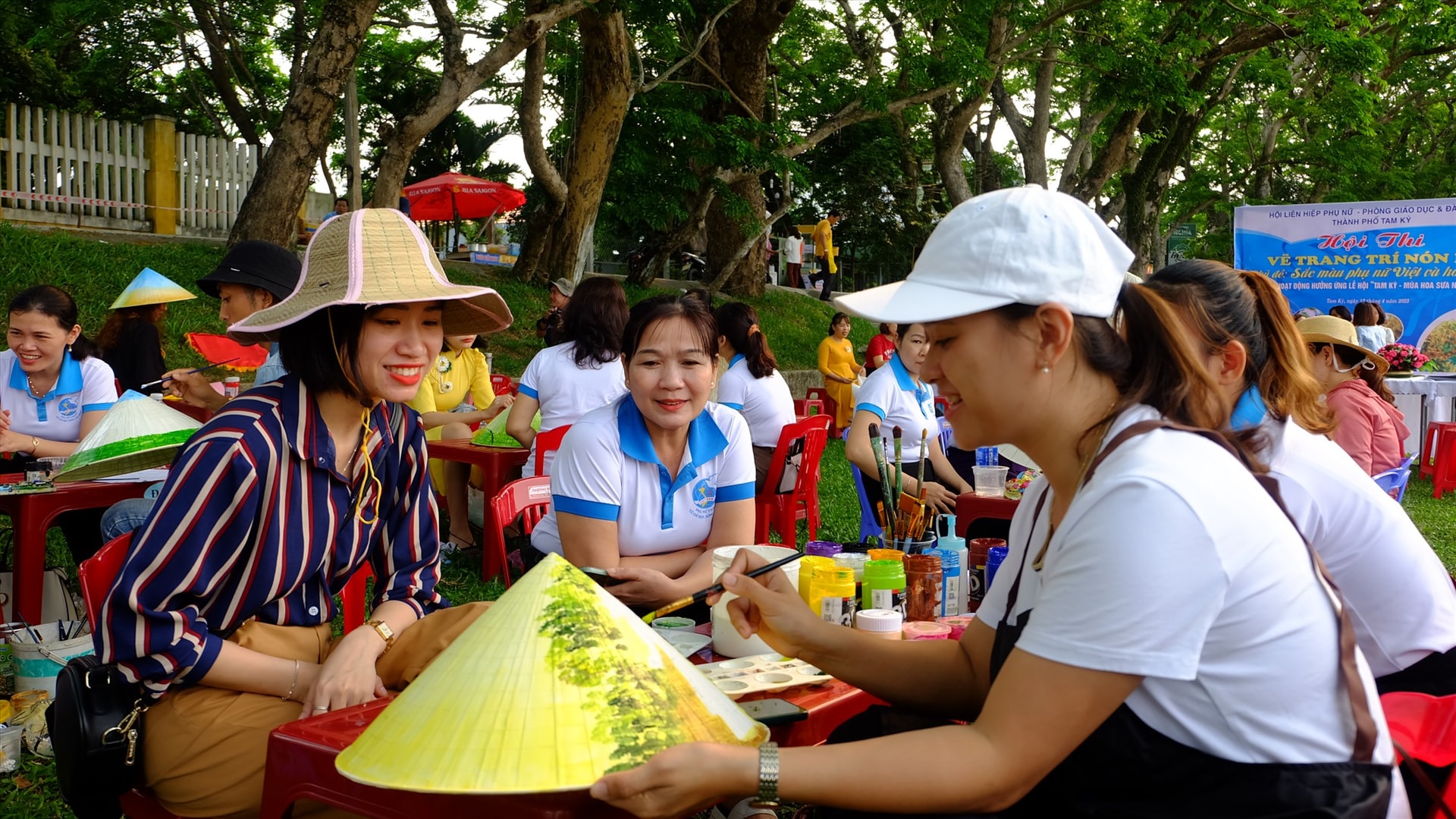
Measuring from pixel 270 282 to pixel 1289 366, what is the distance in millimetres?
3698

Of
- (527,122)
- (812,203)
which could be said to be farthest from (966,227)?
(812,203)

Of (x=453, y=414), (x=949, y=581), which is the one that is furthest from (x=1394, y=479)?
(x=453, y=414)

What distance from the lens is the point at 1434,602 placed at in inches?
81.9

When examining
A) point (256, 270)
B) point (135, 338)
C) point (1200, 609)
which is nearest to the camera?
point (1200, 609)

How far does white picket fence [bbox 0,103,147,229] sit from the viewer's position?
12562 mm

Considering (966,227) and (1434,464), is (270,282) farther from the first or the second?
(1434,464)

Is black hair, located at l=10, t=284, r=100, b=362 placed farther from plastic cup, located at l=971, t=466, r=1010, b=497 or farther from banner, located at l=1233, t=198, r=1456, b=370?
banner, located at l=1233, t=198, r=1456, b=370

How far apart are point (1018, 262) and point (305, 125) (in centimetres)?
984

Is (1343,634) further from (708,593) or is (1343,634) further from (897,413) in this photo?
(897,413)

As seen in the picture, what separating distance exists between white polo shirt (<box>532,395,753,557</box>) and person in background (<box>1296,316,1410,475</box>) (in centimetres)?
287

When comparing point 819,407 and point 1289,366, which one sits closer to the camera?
point 1289,366

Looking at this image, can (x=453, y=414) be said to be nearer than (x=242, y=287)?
No

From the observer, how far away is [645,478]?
10.1 feet

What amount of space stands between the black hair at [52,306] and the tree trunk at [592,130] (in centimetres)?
724
